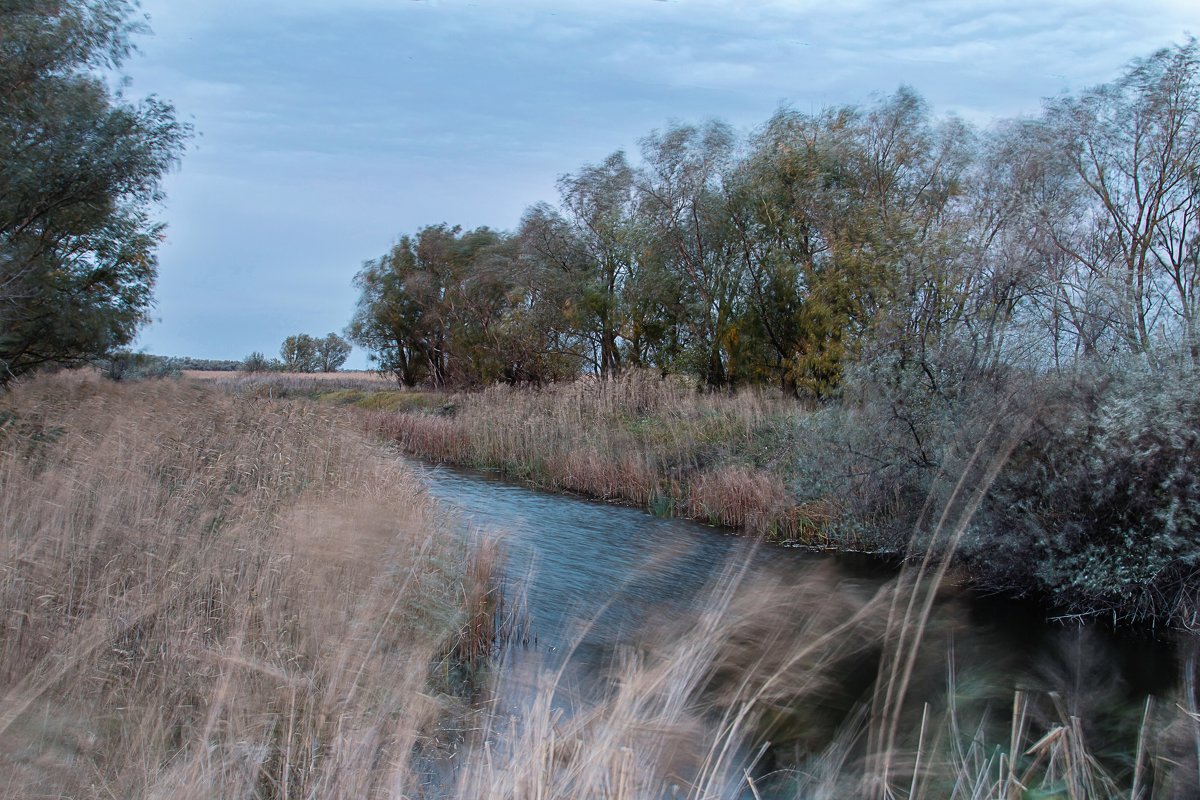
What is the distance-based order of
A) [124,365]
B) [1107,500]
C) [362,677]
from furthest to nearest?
[124,365], [1107,500], [362,677]

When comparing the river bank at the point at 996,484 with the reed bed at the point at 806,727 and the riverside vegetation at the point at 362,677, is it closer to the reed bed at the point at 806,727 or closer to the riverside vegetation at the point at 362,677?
the reed bed at the point at 806,727

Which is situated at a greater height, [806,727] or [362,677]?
[362,677]

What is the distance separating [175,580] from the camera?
16.7 feet

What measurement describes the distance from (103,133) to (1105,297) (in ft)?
45.5

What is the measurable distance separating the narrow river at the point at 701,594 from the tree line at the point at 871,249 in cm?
271

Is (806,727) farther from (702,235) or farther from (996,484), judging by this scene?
(702,235)

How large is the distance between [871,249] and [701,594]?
468 inches

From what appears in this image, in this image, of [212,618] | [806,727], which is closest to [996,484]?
[806,727]

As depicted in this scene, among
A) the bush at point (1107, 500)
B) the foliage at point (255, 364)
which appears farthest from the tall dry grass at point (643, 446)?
the foliage at point (255, 364)

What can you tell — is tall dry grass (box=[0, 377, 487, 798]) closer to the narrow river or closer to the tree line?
the narrow river

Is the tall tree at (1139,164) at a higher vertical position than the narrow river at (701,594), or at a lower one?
higher

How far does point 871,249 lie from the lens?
59.3 ft

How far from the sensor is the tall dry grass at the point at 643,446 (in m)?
12.3

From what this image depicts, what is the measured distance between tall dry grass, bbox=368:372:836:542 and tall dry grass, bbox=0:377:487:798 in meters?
5.47
